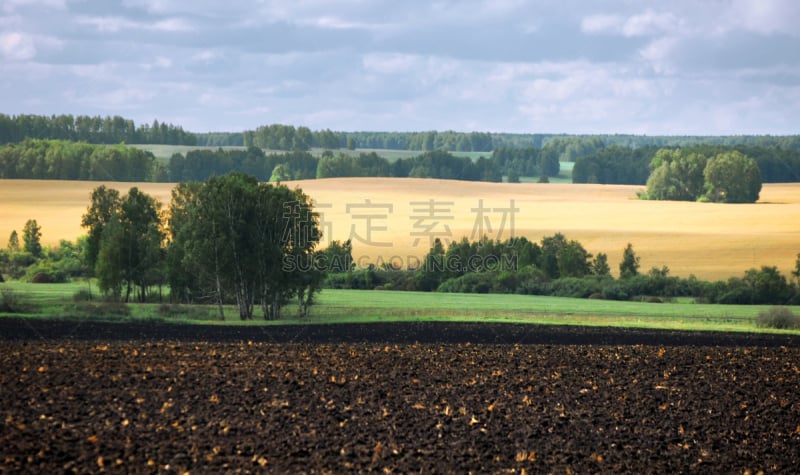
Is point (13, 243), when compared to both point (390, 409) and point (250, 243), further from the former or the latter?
point (390, 409)

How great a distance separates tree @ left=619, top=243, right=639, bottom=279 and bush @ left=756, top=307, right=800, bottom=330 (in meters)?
25.5

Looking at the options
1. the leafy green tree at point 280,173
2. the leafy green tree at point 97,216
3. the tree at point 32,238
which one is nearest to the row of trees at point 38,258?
the tree at point 32,238

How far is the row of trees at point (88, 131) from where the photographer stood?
138m

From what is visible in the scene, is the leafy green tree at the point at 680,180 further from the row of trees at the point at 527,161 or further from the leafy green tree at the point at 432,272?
the leafy green tree at the point at 432,272

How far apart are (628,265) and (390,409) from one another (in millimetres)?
55206

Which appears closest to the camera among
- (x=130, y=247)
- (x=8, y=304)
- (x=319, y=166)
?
(x=8, y=304)

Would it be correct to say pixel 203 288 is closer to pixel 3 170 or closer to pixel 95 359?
pixel 95 359

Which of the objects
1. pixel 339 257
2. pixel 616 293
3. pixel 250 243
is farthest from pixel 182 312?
pixel 616 293

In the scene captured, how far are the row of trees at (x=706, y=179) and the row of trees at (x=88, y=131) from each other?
270 feet

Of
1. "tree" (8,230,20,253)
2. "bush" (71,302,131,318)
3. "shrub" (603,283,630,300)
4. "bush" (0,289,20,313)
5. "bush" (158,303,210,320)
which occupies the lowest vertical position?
"shrub" (603,283,630,300)

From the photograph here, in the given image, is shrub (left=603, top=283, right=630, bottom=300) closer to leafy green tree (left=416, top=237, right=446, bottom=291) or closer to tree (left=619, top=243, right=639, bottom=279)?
tree (left=619, top=243, right=639, bottom=279)

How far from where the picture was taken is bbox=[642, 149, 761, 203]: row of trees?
115875 millimetres

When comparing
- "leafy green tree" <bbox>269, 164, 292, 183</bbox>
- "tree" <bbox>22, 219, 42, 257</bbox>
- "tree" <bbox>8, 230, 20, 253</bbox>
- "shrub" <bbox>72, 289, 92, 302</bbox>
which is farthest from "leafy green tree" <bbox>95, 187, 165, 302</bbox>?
"leafy green tree" <bbox>269, 164, 292, 183</bbox>

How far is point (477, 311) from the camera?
47.7m
